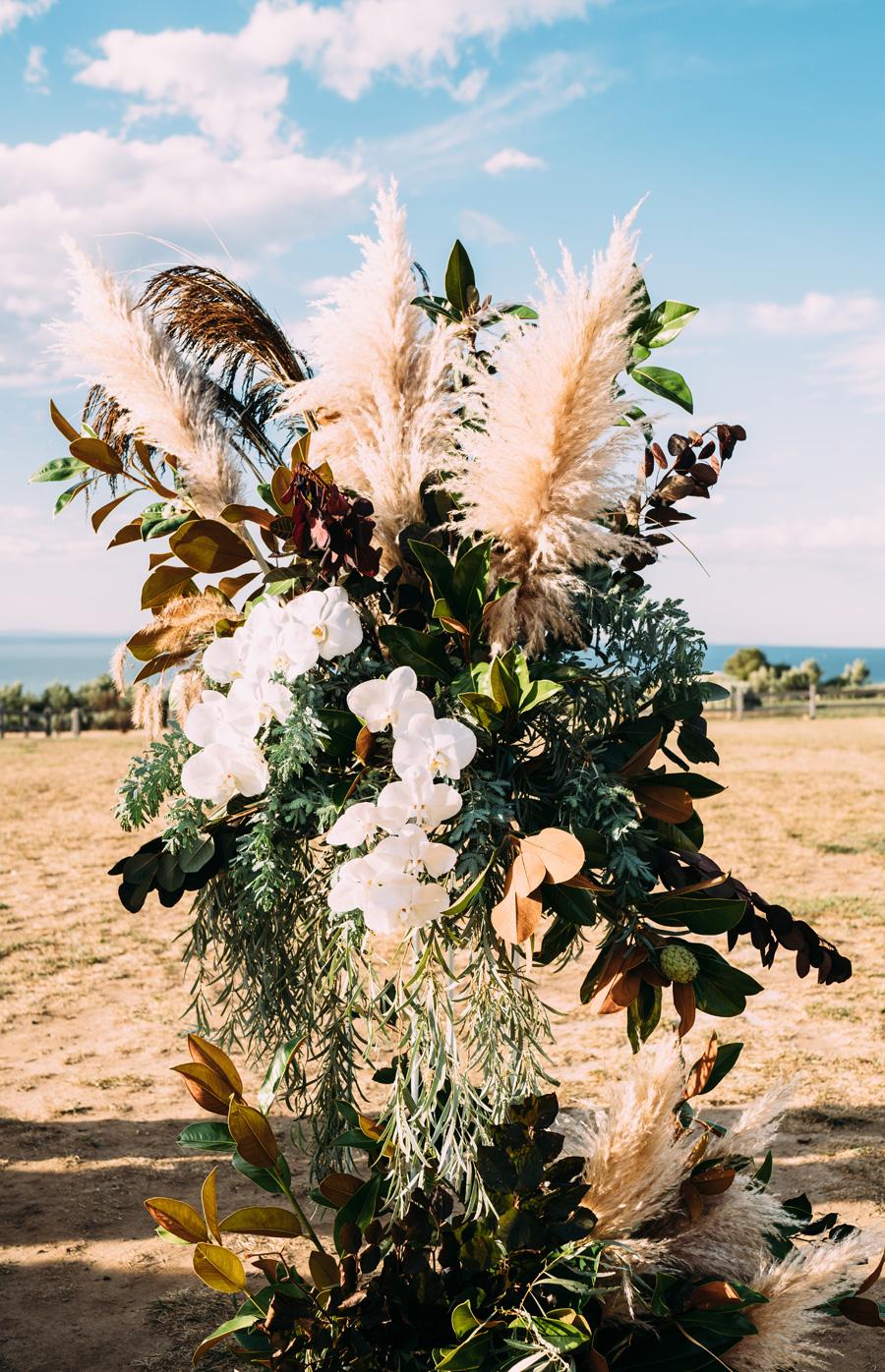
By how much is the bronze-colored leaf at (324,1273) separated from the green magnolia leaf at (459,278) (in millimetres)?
1757

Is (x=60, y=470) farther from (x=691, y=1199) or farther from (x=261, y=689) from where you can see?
(x=691, y=1199)

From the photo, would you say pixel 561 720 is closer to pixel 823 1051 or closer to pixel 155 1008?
pixel 823 1051

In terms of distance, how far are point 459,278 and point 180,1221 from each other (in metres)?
1.74

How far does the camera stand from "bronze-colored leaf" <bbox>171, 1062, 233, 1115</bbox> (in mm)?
1856


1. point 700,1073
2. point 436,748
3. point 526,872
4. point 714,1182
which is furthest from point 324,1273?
point 436,748

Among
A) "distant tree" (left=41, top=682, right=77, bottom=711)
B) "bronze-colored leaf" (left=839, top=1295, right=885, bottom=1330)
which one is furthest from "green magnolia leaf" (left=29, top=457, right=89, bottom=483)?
"distant tree" (left=41, top=682, right=77, bottom=711)

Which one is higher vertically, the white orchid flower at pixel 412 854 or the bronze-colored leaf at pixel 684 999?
the white orchid flower at pixel 412 854

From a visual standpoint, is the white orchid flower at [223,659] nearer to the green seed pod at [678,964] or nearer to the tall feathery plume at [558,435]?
the tall feathery plume at [558,435]

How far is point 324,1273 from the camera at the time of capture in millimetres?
1952

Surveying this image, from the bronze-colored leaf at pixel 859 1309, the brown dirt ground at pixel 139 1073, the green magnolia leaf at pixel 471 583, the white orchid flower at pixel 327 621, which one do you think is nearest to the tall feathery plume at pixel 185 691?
the white orchid flower at pixel 327 621

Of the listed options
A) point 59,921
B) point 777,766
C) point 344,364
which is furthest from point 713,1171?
point 777,766

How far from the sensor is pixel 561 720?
1777 mm

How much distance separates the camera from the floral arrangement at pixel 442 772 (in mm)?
1550

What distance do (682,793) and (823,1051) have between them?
3.38 metres
